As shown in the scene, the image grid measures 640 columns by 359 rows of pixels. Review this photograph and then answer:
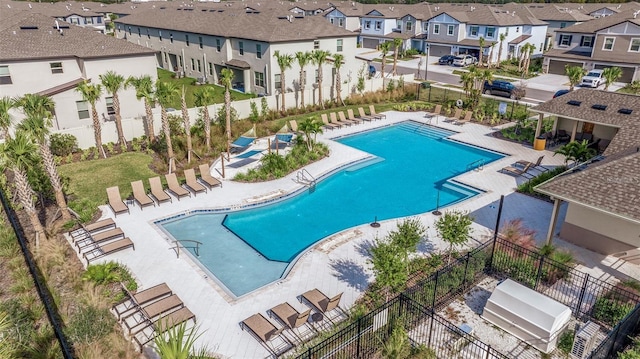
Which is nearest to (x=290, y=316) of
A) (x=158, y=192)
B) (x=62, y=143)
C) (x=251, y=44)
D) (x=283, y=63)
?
(x=158, y=192)

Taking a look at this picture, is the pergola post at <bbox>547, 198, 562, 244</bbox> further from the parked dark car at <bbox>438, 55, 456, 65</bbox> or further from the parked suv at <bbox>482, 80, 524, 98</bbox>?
the parked dark car at <bbox>438, 55, 456, 65</bbox>

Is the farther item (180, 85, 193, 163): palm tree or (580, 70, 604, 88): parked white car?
(580, 70, 604, 88): parked white car

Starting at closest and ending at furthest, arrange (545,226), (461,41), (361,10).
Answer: (545,226)
(461,41)
(361,10)

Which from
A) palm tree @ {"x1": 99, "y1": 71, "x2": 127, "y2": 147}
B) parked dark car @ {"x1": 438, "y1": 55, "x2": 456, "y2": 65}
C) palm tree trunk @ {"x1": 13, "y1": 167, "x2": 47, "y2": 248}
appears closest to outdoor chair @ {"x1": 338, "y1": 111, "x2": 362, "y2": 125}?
palm tree @ {"x1": 99, "y1": 71, "x2": 127, "y2": 147}

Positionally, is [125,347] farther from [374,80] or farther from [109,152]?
[374,80]

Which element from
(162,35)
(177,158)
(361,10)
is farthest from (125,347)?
(361,10)

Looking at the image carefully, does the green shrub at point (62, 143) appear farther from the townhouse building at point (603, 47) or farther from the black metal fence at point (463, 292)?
the townhouse building at point (603, 47)

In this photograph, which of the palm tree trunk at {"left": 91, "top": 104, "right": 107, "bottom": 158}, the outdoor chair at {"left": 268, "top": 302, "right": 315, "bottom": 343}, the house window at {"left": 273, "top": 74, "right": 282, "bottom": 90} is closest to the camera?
the outdoor chair at {"left": 268, "top": 302, "right": 315, "bottom": 343}

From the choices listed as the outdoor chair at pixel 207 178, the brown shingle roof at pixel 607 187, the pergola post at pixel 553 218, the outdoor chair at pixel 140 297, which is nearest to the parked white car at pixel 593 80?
the brown shingle roof at pixel 607 187
